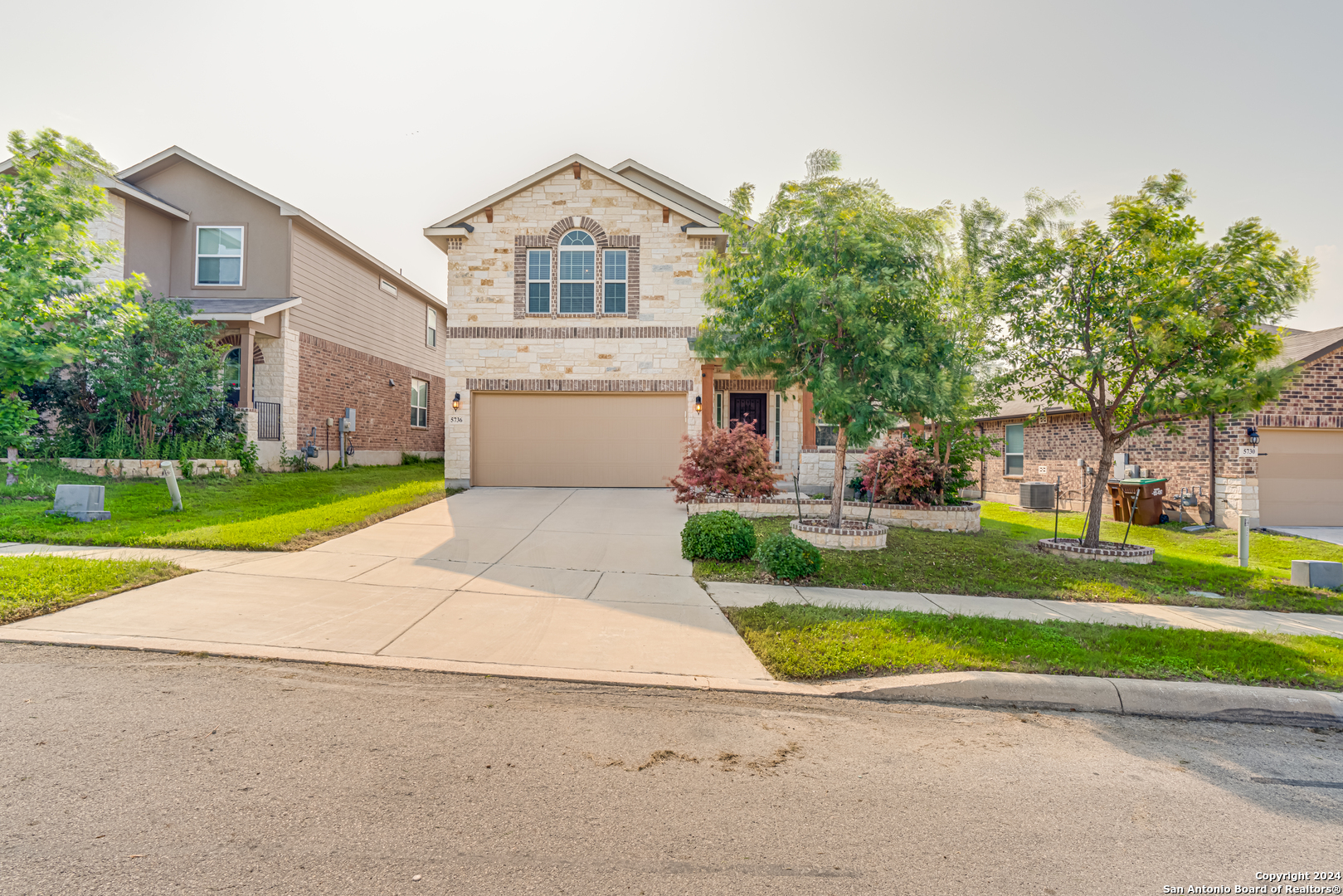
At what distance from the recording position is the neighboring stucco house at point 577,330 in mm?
15984

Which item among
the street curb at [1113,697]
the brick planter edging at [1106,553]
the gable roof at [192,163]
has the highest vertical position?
the gable roof at [192,163]

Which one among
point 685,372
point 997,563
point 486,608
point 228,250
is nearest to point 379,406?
point 228,250

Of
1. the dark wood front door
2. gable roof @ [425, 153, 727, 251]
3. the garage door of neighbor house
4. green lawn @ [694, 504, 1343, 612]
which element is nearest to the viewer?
green lawn @ [694, 504, 1343, 612]

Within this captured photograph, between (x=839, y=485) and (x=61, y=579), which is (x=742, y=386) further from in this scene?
(x=61, y=579)

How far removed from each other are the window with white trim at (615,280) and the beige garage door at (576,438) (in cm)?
226

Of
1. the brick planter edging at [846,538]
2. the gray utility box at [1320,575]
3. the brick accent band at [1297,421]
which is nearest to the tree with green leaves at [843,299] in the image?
the brick planter edging at [846,538]

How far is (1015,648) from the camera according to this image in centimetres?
550

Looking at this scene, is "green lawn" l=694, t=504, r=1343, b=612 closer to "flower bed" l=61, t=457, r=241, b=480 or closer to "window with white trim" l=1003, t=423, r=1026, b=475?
"window with white trim" l=1003, t=423, r=1026, b=475

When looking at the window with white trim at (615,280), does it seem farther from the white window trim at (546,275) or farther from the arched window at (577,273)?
the white window trim at (546,275)

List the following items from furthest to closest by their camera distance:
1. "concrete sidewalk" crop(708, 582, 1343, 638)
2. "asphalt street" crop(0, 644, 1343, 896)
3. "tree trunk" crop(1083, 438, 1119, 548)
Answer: "tree trunk" crop(1083, 438, 1119, 548)
"concrete sidewalk" crop(708, 582, 1343, 638)
"asphalt street" crop(0, 644, 1343, 896)

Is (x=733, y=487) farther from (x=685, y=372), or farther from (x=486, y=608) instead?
(x=486, y=608)

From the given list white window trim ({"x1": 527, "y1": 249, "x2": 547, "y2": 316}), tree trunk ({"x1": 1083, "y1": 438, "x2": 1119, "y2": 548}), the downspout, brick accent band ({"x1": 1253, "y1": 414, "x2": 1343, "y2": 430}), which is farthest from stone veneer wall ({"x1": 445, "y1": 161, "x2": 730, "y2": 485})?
brick accent band ({"x1": 1253, "y1": 414, "x2": 1343, "y2": 430})

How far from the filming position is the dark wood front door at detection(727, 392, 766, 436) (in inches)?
739

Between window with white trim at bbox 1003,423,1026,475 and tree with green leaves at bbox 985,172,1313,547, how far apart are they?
9733 millimetres
